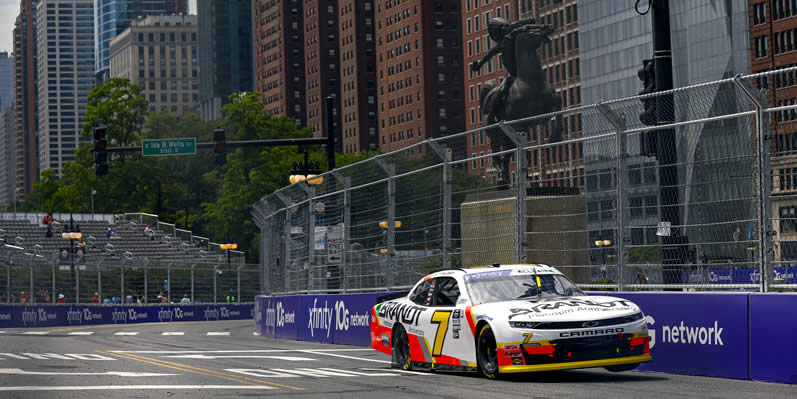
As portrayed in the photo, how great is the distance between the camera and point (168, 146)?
1505 inches

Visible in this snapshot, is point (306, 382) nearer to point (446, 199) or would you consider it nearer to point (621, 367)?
point (621, 367)

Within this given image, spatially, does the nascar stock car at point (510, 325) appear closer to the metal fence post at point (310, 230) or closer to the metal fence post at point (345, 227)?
the metal fence post at point (345, 227)

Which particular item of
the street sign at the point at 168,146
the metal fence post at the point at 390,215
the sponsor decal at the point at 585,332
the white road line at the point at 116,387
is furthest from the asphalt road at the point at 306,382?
the street sign at the point at 168,146

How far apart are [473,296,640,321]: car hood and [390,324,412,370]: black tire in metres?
2.09

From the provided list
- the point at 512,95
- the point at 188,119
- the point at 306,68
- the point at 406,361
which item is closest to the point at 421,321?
the point at 406,361

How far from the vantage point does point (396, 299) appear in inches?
608

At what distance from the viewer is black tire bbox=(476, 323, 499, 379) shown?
12.5 meters

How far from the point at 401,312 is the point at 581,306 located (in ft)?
10.2

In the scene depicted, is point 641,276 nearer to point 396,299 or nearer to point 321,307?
point 396,299

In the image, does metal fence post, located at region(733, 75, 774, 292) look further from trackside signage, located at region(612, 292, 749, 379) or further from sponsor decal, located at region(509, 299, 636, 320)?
sponsor decal, located at region(509, 299, 636, 320)

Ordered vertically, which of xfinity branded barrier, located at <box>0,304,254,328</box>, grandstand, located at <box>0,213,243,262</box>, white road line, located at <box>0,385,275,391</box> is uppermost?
grandstand, located at <box>0,213,243,262</box>

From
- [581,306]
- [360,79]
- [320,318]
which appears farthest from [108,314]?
[360,79]

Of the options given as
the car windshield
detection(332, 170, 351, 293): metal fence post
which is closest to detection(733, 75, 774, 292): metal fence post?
the car windshield

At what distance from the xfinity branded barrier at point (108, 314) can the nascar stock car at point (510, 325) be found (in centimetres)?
3851
